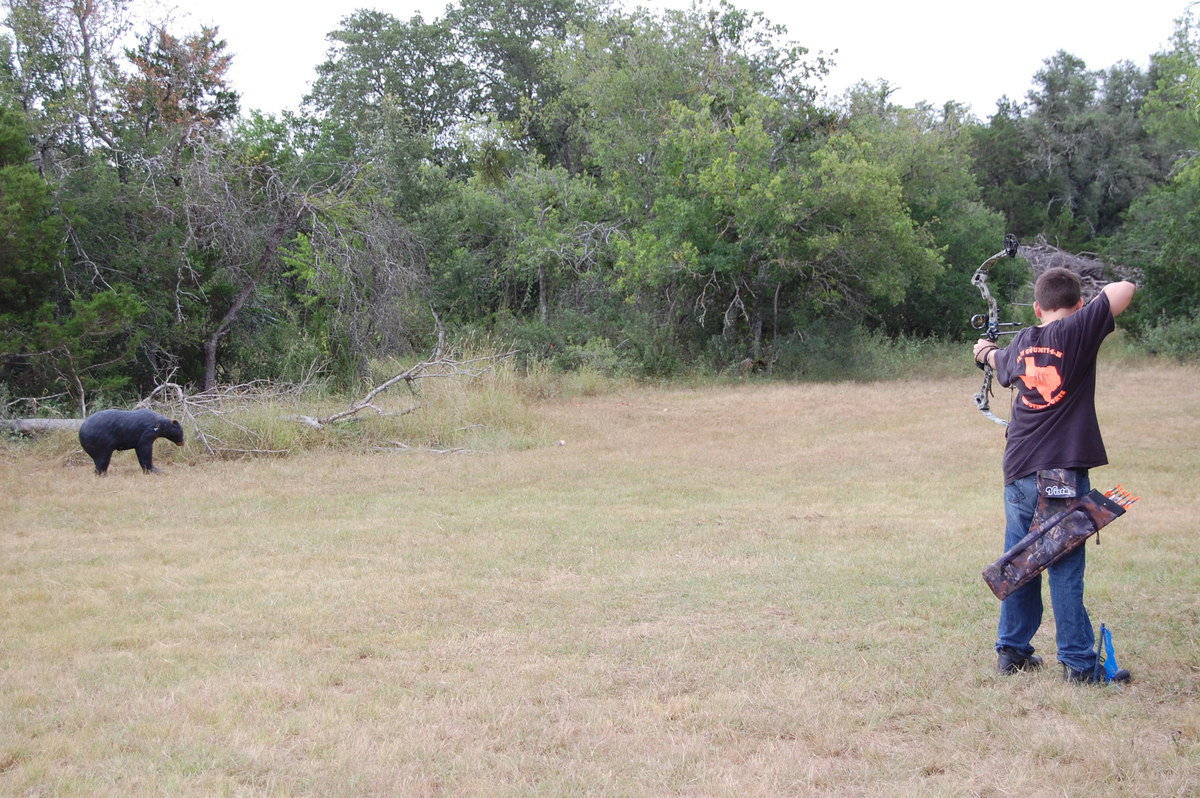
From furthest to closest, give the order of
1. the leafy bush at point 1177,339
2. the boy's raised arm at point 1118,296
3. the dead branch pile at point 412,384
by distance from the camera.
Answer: the leafy bush at point 1177,339 → the dead branch pile at point 412,384 → the boy's raised arm at point 1118,296

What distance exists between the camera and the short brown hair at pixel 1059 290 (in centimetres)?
427

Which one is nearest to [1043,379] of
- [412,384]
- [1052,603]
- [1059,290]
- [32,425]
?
[1059,290]

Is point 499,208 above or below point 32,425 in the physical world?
above

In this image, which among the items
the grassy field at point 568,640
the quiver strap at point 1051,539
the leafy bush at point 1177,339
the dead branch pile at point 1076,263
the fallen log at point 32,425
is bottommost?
the grassy field at point 568,640

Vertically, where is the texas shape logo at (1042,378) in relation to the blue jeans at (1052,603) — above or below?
above

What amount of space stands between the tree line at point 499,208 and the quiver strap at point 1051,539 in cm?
1282

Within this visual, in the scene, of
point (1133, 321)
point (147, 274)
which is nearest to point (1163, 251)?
point (1133, 321)

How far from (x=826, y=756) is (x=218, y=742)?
235 cm

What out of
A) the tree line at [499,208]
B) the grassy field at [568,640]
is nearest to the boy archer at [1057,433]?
the grassy field at [568,640]

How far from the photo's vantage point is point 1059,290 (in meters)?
4.30

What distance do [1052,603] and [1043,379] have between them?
1.01 metres

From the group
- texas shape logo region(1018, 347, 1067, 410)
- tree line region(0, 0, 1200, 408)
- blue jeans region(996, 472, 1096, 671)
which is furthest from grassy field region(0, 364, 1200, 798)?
tree line region(0, 0, 1200, 408)

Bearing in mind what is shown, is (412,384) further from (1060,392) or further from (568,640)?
(1060,392)

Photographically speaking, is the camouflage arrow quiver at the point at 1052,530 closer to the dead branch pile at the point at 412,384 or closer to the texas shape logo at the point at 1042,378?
the texas shape logo at the point at 1042,378
